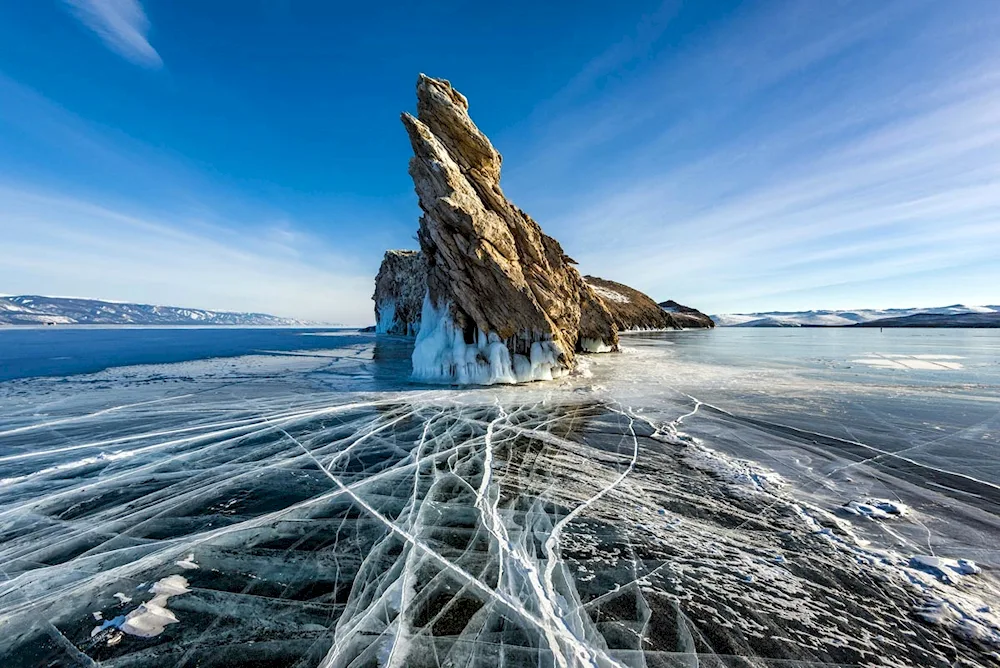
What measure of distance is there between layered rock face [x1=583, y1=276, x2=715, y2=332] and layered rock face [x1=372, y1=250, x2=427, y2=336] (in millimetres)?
37622

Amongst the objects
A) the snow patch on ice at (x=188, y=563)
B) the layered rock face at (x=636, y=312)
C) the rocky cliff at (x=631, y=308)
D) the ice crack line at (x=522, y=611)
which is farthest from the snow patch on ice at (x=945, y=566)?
the rocky cliff at (x=631, y=308)

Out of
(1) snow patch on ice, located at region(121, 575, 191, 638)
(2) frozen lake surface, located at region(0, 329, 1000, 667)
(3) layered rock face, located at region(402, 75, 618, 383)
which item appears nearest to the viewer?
(2) frozen lake surface, located at region(0, 329, 1000, 667)

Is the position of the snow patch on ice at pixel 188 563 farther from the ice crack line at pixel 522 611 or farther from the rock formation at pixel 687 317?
the rock formation at pixel 687 317

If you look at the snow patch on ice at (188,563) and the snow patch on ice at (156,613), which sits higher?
the snow patch on ice at (156,613)

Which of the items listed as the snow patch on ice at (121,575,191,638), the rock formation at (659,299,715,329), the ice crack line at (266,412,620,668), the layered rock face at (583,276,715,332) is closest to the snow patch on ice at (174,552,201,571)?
the snow patch on ice at (121,575,191,638)

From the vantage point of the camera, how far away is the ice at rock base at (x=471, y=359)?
1762cm

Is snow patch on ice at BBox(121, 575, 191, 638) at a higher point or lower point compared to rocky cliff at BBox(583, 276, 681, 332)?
lower

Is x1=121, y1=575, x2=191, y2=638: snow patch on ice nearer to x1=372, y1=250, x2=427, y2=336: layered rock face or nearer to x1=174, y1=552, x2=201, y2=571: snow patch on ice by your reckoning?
x1=174, y1=552, x2=201, y2=571: snow patch on ice

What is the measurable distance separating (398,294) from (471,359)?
58.2 meters

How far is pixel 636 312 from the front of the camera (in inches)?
3442

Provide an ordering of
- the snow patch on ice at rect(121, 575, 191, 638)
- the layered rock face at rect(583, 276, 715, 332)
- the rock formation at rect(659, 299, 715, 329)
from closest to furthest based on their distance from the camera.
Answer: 1. the snow patch on ice at rect(121, 575, 191, 638)
2. the layered rock face at rect(583, 276, 715, 332)
3. the rock formation at rect(659, 299, 715, 329)

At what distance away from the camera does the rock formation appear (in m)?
110

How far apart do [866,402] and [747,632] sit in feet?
46.6

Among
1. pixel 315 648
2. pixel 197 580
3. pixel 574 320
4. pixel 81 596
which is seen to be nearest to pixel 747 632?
pixel 315 648
